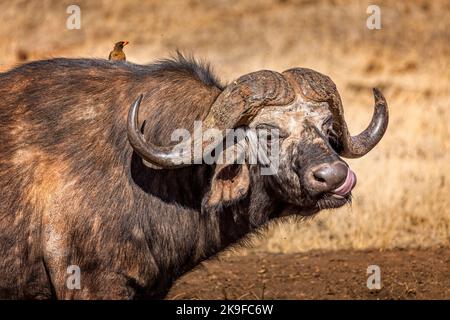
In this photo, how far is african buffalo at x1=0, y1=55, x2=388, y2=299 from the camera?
7.91m

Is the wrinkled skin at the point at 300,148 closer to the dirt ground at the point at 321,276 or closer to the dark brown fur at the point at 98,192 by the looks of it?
the dark brown fur at the point at 98,192

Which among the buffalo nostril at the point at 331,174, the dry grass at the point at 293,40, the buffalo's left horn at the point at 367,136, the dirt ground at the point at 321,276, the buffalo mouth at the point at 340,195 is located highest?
the dry grass at the point at 293,40

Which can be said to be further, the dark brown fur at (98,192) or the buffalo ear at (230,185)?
the buffalo ear at (230,185)

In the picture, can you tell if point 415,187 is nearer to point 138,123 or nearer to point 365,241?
point 365,241

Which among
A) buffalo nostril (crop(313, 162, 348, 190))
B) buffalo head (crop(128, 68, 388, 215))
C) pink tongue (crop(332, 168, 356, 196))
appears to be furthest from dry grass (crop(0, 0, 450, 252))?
buffalo nostril (crop(313, 162, 348, 190))

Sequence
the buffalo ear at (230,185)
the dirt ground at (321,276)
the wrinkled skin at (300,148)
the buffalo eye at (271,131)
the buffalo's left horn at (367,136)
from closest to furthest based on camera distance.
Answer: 1. the wrinkled skin at (300,148)
2. the buffalo eye at (271,131)
3. the buffalo ear at (230,185)
4. the buffalo's left horn at (367,136)
5. the dirt ground at (321,276)

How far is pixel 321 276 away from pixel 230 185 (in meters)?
3.38

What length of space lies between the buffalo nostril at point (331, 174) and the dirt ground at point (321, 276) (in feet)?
10.5

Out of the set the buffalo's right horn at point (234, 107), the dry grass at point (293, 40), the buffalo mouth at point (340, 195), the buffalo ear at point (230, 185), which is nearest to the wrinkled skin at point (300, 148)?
the buffalo mouth at point (340, 195)

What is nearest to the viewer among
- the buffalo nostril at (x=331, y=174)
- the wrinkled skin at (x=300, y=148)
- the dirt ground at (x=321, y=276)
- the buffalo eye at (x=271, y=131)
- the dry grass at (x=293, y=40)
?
the buffalo nostril at (x=331, y=174)

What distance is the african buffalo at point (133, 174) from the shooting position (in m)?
7.91

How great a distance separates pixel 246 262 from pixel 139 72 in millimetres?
4074

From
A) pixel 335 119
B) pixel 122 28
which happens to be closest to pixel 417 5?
pixel 122 28

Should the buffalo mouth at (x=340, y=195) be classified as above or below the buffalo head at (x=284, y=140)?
below
